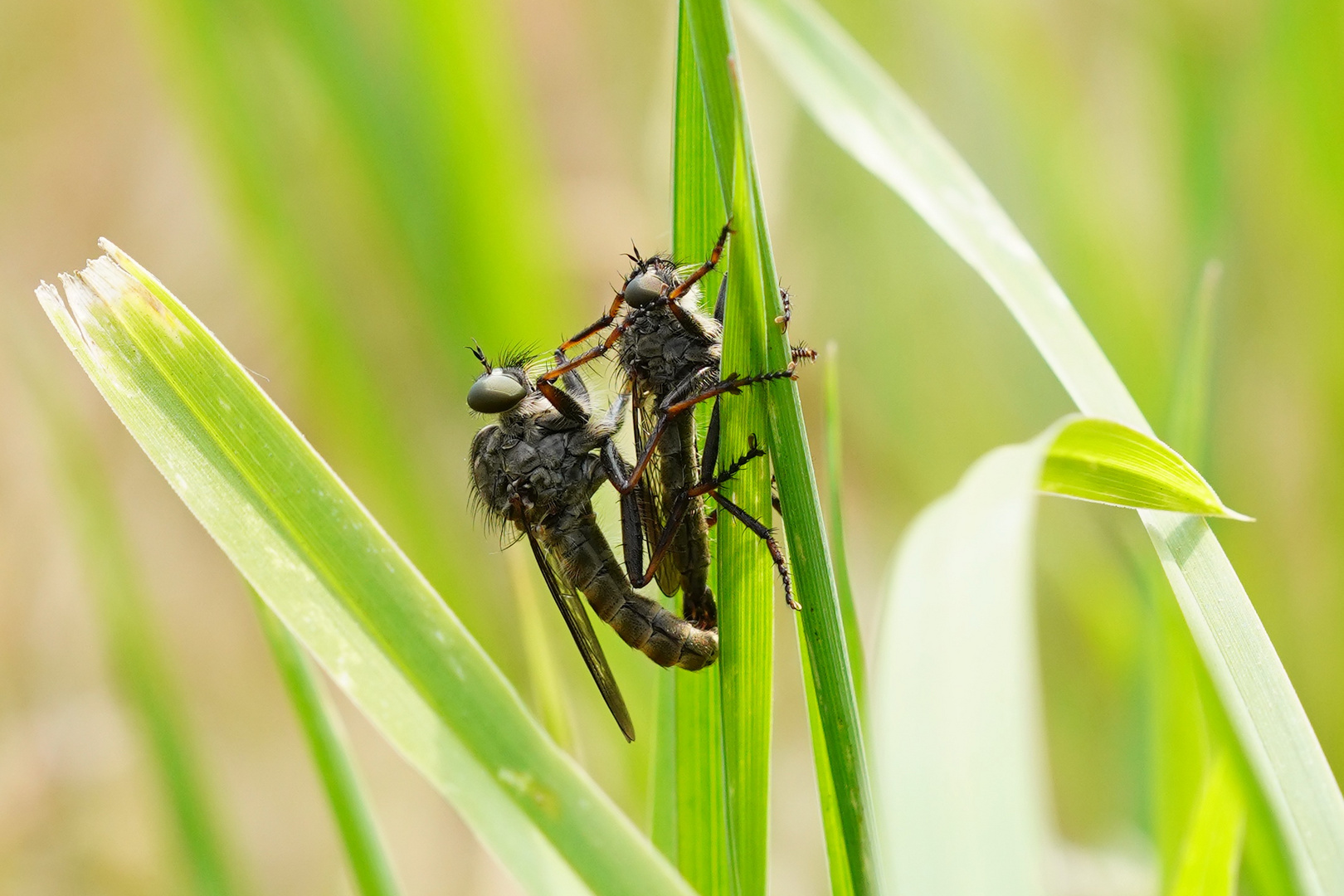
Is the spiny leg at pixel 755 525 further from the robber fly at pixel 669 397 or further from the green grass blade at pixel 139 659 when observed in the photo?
the green grass blade at pixel 139 659

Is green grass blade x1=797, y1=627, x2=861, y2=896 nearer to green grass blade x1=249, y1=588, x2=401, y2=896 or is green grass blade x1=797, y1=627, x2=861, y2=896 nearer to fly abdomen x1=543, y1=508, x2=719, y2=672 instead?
fly abdomen x1=543, y1=508, x2=719, y2=672

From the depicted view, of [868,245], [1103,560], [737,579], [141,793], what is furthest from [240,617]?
[737,579]

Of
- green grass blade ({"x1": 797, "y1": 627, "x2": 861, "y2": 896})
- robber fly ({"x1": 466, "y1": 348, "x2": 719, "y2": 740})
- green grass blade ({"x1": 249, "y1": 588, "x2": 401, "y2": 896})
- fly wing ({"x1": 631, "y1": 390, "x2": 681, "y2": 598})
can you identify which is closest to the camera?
green grass blade ({"x1": 797, "y1": 627, "x2": 861, "y2": 896})

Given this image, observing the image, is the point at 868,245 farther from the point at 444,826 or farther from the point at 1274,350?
the point at 444,826

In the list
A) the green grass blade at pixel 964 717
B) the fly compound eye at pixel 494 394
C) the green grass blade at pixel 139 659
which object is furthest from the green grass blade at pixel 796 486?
the green grass blade at pixel 139 659

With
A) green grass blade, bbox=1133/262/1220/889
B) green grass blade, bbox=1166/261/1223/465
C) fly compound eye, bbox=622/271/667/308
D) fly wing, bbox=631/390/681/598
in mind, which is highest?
fly compound eye, bbox=622/271/667/308

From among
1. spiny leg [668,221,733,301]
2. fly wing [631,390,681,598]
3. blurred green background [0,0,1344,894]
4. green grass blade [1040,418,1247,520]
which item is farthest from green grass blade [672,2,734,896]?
blurred green background [0,0,1344,894]
